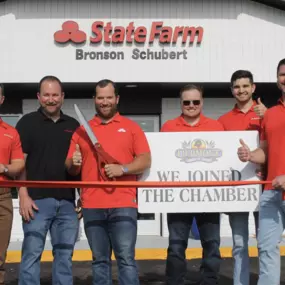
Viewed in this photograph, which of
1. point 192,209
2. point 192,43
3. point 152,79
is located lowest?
point 192,209

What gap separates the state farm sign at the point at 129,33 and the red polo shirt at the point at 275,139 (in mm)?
6668

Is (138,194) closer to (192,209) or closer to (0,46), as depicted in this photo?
(192,209)

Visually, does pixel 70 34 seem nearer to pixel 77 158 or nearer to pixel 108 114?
pixel 108 114

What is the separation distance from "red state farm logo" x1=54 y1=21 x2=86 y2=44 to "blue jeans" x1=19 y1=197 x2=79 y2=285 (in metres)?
6.47

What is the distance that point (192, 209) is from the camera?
5.36m

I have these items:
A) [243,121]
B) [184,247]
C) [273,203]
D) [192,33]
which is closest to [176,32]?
[192,33]

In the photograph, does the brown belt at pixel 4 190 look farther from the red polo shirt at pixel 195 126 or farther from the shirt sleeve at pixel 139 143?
the red polo shirt at pixel 195 126

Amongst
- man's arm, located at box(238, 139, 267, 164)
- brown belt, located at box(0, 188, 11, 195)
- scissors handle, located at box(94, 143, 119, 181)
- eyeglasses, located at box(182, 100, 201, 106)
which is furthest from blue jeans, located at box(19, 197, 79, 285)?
man's arm, located at box(238, 139, 267, 164)

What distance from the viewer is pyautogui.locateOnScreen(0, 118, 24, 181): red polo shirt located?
16.8 ft

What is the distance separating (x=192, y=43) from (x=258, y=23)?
143 cm

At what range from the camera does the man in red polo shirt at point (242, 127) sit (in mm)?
5508

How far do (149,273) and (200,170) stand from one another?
3128 millimetres

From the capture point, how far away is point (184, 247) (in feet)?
17.7

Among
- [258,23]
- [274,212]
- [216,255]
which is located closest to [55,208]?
[216,255]
